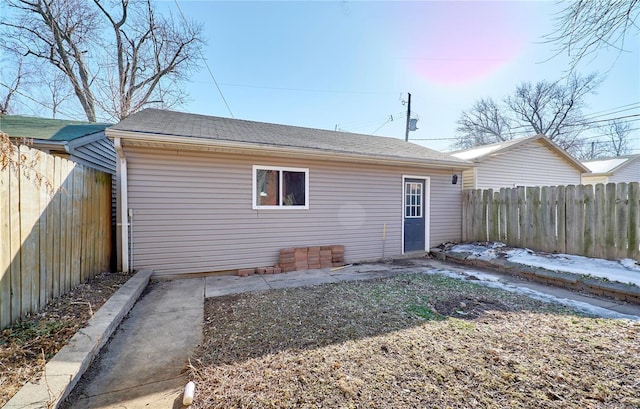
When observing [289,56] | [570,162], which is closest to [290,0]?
[289,56]

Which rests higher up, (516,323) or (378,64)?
(378,64)

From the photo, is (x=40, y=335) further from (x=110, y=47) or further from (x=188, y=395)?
(x=110, y=47)

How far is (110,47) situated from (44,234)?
15.3m

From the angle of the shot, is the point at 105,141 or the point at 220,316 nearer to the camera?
the point at 220,316

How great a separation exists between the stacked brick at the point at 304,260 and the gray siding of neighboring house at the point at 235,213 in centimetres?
15

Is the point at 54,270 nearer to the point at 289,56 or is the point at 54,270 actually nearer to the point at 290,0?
the point at 290,0

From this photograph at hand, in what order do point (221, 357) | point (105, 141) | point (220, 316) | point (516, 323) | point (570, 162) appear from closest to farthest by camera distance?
point (221, 357) → point (516, 323) → point (220, 316) → point (105, 141) → point (570, 162)

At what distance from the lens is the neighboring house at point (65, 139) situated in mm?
5387

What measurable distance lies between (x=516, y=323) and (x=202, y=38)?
18.0 metres

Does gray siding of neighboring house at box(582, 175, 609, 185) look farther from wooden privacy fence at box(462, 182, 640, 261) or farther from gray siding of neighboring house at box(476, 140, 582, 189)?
wooden privacy fence at box(462, 182, 640, 261)

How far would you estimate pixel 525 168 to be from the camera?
10.1 m

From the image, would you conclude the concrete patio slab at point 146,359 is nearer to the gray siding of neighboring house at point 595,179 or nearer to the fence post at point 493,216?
the fence post at point 493,216

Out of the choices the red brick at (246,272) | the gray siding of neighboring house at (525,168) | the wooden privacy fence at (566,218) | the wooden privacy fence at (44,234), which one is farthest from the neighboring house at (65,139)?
the gray siding of neighboring house at (525,168)

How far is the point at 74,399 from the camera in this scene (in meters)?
1.88
